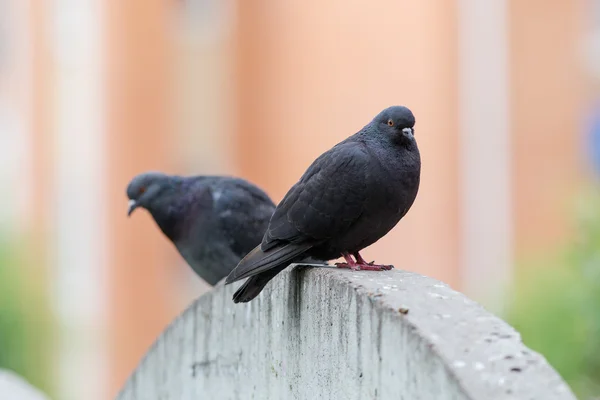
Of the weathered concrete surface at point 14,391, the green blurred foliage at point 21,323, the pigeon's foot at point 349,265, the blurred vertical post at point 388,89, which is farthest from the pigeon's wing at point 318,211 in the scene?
the green blurred foliage at point 21,323

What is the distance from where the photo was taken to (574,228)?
27.7 feet

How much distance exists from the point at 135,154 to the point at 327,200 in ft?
33.5

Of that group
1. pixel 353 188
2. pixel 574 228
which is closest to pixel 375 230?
pixel 353 188

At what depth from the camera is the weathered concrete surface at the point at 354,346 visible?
284cm

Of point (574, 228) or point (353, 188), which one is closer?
point (353, 188)

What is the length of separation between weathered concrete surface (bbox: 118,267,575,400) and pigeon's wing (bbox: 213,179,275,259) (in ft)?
3.94

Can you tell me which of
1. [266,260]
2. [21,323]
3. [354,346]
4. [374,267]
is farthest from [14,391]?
[21,323]

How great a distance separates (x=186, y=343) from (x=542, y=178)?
22.9 feet

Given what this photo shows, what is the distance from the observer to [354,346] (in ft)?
11.5

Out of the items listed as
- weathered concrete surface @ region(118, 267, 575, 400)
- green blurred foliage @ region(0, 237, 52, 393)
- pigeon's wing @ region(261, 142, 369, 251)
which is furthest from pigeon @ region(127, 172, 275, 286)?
green blurred foliage @ region(0, 237, 52, 393)

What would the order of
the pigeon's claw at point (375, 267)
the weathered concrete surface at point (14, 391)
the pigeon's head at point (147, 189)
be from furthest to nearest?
the pigeon's head at point (147, 189) → the weathered concrete surface at point (14, 391) → the pigeon's claw at point (375, 267)

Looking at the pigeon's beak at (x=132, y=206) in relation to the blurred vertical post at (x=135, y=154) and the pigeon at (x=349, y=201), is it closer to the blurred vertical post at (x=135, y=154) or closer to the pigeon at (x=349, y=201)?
the pigeon at (x=349, y=201)

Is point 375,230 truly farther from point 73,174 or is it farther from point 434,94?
point 73,174

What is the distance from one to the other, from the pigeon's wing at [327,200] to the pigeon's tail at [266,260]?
3cm
